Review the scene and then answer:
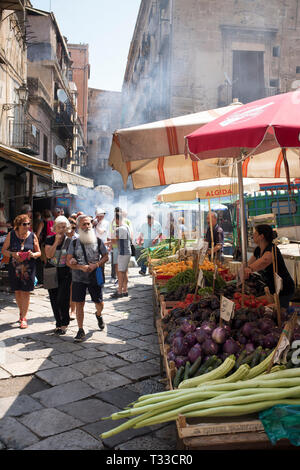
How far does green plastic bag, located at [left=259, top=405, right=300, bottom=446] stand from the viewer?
191cm

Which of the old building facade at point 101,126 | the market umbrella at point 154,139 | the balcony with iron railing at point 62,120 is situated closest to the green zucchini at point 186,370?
the market umbrella at point 154,139

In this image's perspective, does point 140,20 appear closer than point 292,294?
No

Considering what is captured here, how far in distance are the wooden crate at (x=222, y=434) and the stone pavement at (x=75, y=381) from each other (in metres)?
0.93

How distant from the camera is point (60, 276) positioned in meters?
5.68

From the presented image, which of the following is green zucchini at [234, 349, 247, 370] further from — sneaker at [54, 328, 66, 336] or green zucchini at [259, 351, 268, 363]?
sneaker at [54, 328, 66, 336]

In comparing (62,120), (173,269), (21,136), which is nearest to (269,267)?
(173,269)

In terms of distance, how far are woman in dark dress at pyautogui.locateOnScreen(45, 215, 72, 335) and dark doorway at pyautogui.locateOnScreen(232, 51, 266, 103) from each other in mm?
15826

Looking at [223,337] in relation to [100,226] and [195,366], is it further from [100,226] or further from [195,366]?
[100,226]

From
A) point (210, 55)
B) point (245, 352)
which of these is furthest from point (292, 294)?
point (210, 55)

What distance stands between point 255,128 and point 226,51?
1871 centimetres

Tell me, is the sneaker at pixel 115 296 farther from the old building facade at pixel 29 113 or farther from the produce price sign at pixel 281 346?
the produce price sign at pixel 281 346

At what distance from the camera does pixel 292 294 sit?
174 inches

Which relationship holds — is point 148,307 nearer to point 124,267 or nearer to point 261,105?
point 124,267
